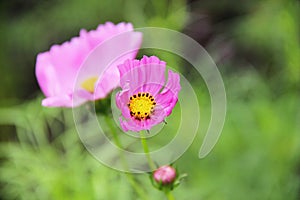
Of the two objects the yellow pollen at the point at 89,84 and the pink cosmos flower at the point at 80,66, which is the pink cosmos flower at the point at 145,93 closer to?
the pink cosmos flower at the point at 80,66

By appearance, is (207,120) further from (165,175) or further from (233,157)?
(165,175)

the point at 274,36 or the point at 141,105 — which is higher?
the point at 274,36

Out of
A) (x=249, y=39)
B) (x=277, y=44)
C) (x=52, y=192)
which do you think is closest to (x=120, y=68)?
(x=52, y=192)

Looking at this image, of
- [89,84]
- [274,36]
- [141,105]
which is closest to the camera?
[141,105]

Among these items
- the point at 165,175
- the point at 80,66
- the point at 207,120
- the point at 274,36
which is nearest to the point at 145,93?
the point at 165,175

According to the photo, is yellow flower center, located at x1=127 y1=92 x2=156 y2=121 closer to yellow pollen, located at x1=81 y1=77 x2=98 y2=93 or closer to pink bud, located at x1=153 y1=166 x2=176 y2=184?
pink bud, located at x1=153 y1=166 x2=176 y2=184

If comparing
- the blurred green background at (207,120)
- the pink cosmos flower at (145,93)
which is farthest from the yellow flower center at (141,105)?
the blurred green background at (207,120)

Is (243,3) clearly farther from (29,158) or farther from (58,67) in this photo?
(58,67)
